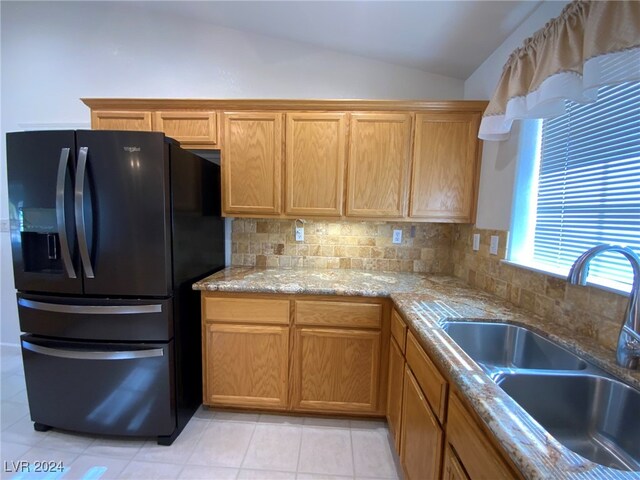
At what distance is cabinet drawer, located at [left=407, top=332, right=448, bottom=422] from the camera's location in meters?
0.91

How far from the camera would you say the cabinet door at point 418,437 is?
0.95 metres

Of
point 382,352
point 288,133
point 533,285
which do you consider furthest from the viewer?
point 288,133

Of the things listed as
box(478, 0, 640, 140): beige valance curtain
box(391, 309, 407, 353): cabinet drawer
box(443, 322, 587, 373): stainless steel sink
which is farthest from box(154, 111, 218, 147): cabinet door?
box(443, 322, 587, 373): stainless steel sink

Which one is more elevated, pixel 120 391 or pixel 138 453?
pixel 120 391

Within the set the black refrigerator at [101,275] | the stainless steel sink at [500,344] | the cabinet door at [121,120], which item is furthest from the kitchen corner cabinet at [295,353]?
the cabinet door at [121,120]

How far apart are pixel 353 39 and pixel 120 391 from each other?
2.84 metres

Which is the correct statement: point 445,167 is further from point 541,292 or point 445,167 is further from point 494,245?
point 541,292

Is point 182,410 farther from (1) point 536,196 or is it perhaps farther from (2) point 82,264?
(1) point 536,196

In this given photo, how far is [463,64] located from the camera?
1933 mm

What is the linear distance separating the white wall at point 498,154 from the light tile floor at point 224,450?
162 centimetres

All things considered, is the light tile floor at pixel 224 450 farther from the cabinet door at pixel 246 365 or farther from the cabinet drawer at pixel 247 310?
the cabinet drawer at pixel 247 310

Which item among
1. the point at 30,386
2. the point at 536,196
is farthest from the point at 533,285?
the point at 30,386

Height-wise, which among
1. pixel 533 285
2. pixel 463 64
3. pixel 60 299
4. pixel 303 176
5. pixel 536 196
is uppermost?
pixel 463 64

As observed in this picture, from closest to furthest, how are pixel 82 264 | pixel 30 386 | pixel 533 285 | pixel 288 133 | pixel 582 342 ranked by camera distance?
1. pixel 582 342
2. pixel 533 285
3. pixel 82 264
4. pixel 30 386
5. pixel 288 133
